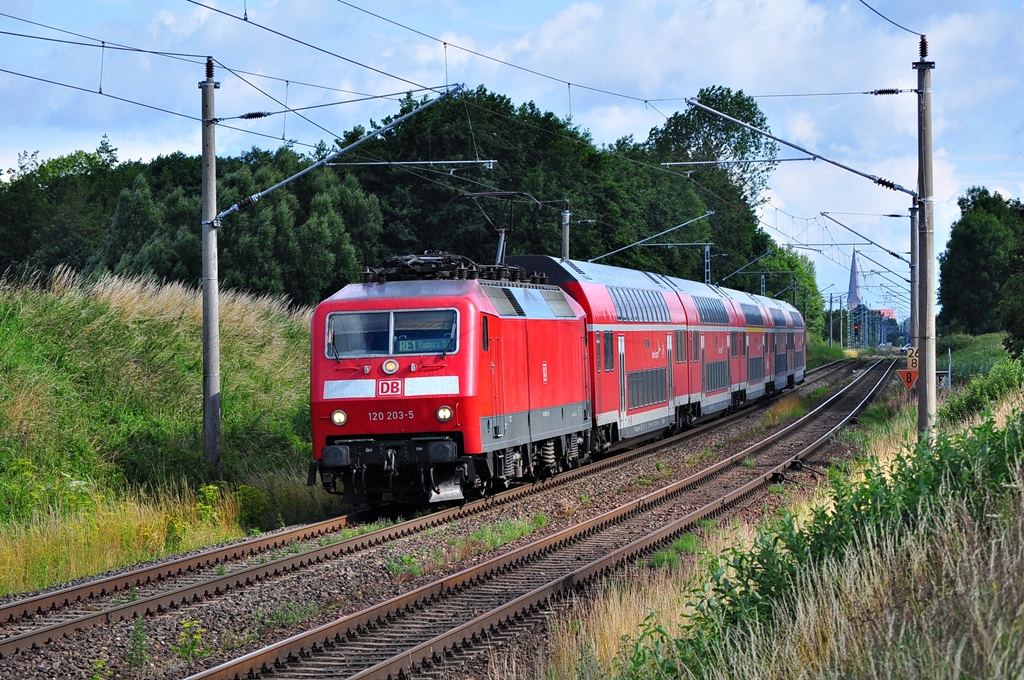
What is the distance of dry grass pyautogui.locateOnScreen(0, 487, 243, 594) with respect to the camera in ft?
41.8

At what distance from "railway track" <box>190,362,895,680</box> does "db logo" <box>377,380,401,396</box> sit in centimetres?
290

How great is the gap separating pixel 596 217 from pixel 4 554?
157 feet

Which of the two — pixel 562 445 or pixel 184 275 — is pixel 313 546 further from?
pixel 184 275

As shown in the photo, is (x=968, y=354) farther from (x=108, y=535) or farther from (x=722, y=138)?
(x=108, y=535)

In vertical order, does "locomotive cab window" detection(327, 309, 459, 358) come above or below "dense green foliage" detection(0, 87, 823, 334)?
below

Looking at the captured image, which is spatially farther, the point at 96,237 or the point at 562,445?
the point at 96,237

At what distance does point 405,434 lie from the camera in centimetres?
1536

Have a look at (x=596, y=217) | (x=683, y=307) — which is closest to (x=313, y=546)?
(x=683, y=307)

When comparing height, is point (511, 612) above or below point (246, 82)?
below

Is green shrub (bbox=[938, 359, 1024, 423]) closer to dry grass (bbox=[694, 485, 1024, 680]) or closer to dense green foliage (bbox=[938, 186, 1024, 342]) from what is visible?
dry grass (bbox=[694, 485, 1024, 680])

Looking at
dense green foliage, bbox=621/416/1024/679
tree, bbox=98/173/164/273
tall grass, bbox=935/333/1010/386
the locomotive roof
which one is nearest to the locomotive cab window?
the locomotive roof

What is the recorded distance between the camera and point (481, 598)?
1108 centimetres

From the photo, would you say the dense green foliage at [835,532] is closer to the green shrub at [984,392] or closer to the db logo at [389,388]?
the db logo at [389,388]

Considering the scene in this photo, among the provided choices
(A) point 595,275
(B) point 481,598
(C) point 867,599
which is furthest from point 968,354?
(C) point 867,599
